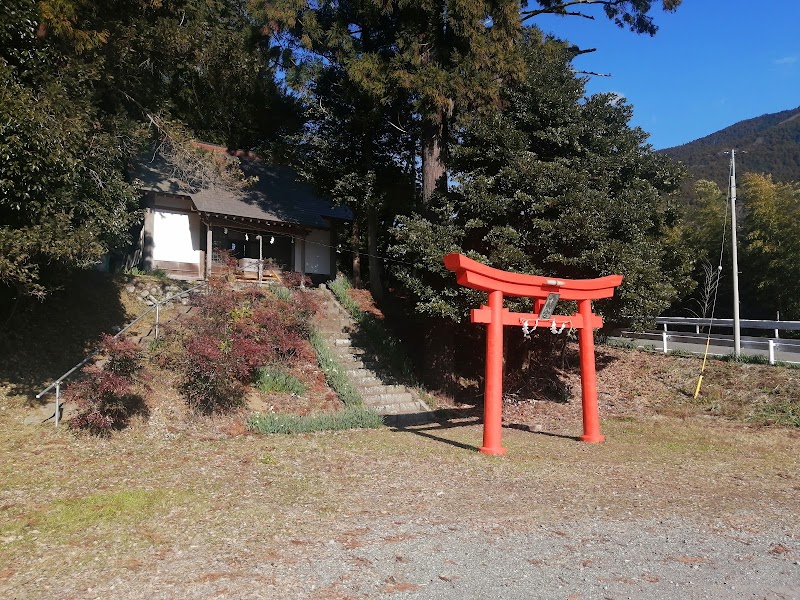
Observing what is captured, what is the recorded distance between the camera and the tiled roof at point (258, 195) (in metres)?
18.9

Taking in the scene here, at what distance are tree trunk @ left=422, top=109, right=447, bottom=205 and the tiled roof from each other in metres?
5.29

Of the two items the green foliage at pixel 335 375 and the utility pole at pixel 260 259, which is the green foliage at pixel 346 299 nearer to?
the utility pole at pixel 260 259

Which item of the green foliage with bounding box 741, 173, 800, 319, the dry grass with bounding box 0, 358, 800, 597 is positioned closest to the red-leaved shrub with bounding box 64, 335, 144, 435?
the dry grass with bounding box 0, 358, 800, 597

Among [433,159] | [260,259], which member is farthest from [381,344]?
[260,259]

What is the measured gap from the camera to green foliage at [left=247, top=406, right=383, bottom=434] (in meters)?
10.3

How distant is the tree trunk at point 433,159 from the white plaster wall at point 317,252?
26.4ft

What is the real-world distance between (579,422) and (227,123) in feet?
60.8

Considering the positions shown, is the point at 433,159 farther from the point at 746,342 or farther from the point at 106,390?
the point at 746,342

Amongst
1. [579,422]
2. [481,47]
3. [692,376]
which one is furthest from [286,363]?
[692,376]

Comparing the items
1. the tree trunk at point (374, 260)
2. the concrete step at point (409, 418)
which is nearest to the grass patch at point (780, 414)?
the concrete step at point (409, 418)

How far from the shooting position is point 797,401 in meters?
12.8

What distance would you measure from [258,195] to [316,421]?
1238cm

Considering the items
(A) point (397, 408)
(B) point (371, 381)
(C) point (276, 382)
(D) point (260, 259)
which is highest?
(D) point (260, 259)

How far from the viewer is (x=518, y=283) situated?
9695mm
